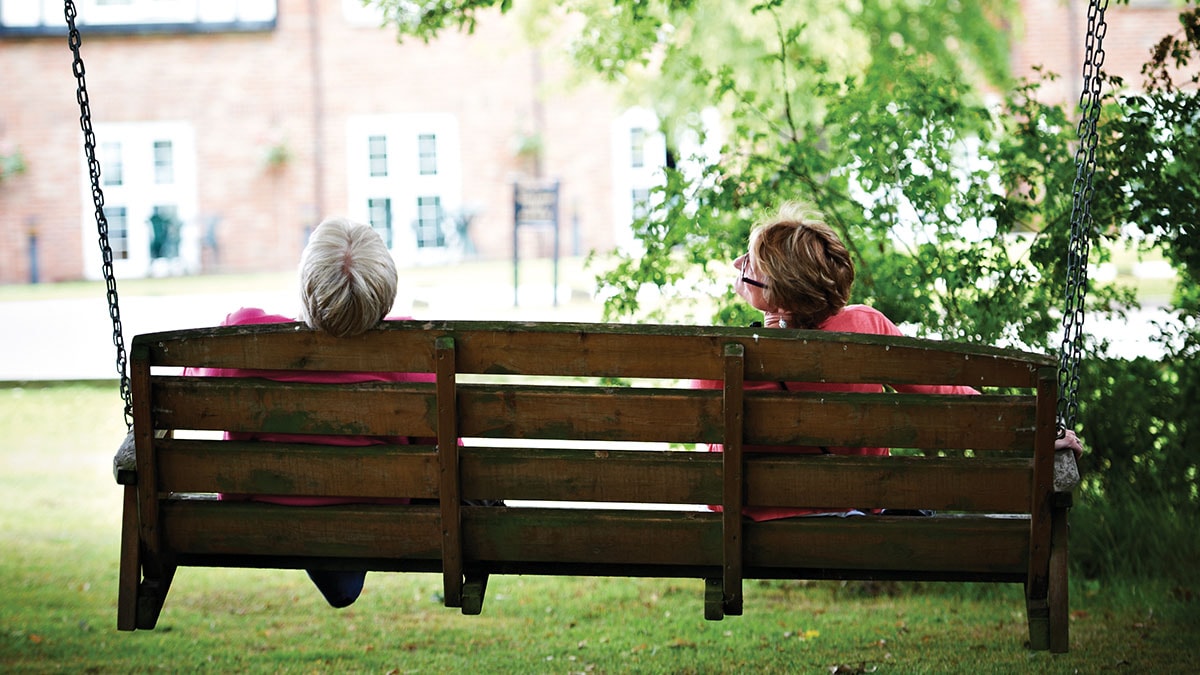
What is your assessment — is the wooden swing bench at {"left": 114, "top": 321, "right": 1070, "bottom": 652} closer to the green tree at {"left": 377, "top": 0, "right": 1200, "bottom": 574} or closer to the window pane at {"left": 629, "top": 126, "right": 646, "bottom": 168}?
the green tree at {"left": 377, "top": 0, "right": 1200, "bottom": 574}

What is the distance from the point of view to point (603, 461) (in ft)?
11.3

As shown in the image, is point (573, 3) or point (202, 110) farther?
point (202, 110)

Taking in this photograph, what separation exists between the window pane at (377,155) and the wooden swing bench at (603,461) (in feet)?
67.1

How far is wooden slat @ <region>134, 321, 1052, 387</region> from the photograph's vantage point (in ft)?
10.8

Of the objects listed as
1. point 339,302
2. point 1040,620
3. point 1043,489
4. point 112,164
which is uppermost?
point 112,164

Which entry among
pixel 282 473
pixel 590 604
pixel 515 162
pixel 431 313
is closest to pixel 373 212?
pixel 515 162

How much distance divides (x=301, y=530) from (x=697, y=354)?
3.79 ft

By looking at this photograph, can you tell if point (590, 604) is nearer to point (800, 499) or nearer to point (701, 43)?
point (800, 499)

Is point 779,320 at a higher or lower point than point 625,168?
lower

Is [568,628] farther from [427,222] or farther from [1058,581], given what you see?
[427,222]

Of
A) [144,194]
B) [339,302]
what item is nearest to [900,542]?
[339,302]

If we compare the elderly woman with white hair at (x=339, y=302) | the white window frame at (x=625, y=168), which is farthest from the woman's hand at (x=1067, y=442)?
the white window frame at (x=625, y=168)

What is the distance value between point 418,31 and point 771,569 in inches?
164

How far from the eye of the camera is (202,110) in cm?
2323
